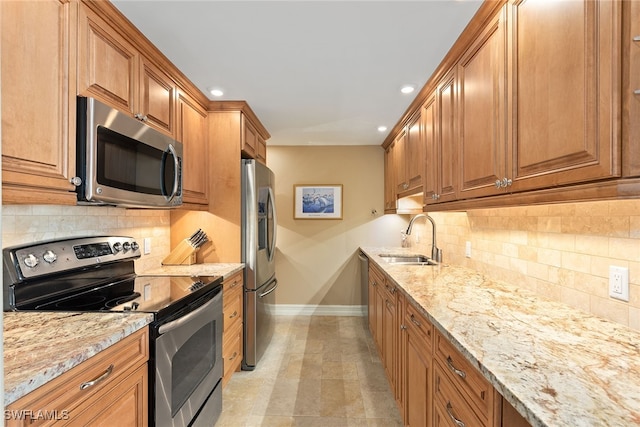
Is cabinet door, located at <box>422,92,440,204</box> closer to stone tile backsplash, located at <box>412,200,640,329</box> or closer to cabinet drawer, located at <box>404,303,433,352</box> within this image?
stone tile backsplash, located at <box>412,200,640,329</box>

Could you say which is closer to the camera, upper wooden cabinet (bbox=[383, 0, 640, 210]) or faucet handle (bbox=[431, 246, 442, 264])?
upper wooden cabinet (bbox=[383, 0, 640, 210])

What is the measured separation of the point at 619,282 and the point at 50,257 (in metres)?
2.47

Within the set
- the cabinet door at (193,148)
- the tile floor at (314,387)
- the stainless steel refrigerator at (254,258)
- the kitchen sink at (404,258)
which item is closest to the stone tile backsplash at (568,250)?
the kitchen sink at (404,258)

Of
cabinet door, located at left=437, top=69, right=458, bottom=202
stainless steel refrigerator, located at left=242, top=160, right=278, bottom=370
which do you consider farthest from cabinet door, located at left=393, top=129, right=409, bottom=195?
stainless steel refrigerator, located at left=242, top=160, right=278, bottom=370

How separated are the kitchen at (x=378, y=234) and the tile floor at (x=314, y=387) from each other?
105 cm

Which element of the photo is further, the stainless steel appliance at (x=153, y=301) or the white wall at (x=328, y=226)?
the white wall at (x=328, y=226)

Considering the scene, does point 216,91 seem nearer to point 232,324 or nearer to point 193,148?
point 193,148

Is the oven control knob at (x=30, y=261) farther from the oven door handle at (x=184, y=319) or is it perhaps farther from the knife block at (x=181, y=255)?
the knife block at (x=181, y=255)

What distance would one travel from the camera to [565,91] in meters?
1.03

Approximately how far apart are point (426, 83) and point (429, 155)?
54cm

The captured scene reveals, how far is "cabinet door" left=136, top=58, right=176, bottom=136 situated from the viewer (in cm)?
184

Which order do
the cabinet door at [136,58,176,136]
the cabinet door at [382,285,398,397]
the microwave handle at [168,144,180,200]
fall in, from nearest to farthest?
the cabinet door at [136,58,176,136]
the microwave handle at [168,144,180,200]
the cabinet door at [382,285,398,397]

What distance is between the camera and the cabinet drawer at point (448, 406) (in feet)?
3.44

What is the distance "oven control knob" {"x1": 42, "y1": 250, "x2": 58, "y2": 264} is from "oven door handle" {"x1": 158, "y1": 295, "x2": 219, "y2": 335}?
65 centimetres
